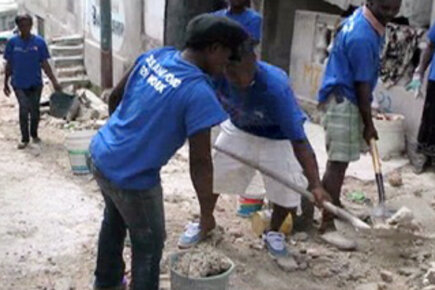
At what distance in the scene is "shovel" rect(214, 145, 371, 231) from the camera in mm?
3676

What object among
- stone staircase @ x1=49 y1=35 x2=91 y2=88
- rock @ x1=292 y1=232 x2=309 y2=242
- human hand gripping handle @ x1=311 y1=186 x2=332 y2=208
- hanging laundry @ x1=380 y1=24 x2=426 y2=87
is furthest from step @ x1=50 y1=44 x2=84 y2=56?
human hand gripping handle @ x1=311 y1=186 x2=332 y2=208

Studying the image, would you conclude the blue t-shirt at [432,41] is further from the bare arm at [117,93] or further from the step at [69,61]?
the step at [69,61]

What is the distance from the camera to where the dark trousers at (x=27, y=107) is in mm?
8164

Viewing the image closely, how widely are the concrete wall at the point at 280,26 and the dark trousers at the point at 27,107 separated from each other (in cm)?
295

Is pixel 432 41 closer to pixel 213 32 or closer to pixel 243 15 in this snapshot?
pixel 243 15

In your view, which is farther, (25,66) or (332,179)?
(25,66)

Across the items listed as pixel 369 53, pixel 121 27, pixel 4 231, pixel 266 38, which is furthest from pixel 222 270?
pixel 121 27

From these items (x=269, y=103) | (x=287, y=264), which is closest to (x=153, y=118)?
(x=269, y=103)

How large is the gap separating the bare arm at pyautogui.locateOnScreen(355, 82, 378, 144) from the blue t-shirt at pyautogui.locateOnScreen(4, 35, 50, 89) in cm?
479

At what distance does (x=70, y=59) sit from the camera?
12609 mm

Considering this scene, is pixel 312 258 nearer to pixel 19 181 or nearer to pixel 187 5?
pixel 19 181

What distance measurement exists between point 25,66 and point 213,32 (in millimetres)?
5558

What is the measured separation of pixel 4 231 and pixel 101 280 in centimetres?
162

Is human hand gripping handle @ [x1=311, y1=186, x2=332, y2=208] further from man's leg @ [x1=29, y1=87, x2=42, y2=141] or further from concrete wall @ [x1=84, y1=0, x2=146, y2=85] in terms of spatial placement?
concrete wall @ [x1=84, y1=0, x2=146, y2=85]
